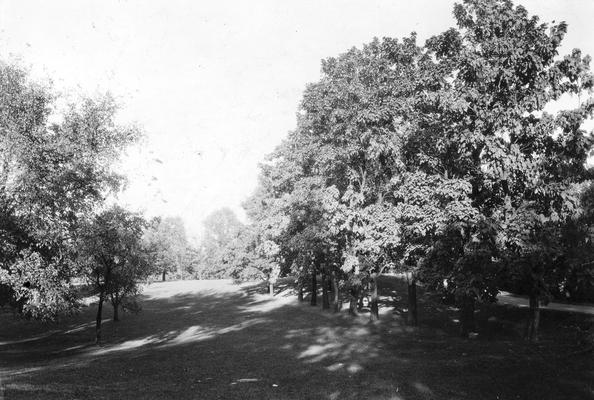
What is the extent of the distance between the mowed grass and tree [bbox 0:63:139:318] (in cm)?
365

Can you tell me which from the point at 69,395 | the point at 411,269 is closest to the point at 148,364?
the point at 69,395

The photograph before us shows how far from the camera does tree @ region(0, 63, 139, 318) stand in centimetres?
1802

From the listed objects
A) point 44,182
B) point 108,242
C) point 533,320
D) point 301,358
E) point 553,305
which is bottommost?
point 301,358

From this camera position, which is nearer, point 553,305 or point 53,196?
point 53,196

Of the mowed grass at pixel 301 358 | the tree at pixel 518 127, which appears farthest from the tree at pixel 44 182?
the tree at pixel 518 127

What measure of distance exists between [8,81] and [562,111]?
24411 millimetres

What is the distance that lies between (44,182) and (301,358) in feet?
45.8

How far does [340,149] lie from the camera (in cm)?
2702

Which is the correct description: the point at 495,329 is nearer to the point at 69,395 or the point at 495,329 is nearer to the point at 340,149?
the point at 340,149

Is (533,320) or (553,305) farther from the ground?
(533,320)

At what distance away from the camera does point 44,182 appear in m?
18.6

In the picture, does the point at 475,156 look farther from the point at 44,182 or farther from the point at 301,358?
the point at 44,182

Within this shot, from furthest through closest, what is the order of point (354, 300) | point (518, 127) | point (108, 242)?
point (354, 300), point (108, 242), point (518, 127)

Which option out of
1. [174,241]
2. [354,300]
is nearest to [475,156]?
[354,300]
